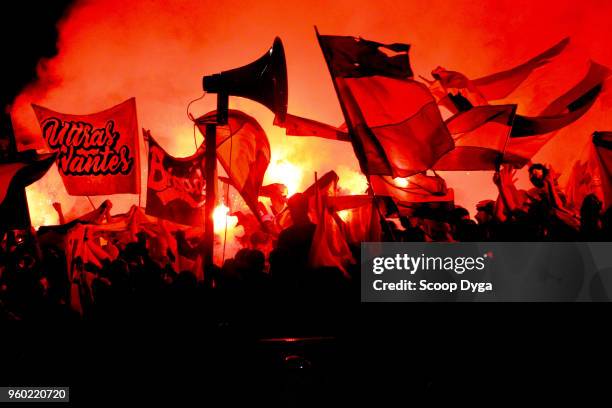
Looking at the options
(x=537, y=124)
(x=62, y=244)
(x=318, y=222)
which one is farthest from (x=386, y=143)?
(x=62, y=244)

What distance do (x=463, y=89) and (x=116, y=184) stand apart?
440 centimetres

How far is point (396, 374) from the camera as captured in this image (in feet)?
10.0

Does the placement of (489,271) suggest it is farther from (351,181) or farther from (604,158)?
(351,181)

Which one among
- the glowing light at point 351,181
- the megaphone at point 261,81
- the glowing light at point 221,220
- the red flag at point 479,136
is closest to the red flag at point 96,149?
the glowing light at point 221,220

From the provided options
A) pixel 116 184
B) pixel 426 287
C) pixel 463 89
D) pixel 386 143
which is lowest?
pixel 426 287

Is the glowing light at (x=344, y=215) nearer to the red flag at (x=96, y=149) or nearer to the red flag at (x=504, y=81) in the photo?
the red flag at (x=504, y=81)

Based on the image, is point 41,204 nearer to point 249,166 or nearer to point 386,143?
point 249,166

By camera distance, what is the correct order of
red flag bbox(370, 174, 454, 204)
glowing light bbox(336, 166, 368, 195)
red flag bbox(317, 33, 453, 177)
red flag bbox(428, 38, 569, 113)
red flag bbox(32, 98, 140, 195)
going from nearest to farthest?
red flag bbox(317, 33, 453, 177) < red flag bbox(370, 174, 454, 204) < red flag bbox(32, 98, 140, 195) < red flag bbox(428, 38, 569, 113) < glowing light bbox(336, 166, 368, 195)

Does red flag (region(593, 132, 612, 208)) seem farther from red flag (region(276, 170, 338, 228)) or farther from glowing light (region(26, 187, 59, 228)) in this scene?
glowing light (region(26, 187, 59, 228))

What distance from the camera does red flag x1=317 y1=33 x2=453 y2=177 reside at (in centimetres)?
461

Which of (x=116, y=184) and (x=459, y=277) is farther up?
(x=116, y=184)

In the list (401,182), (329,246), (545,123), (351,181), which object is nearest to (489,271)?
(401,182)

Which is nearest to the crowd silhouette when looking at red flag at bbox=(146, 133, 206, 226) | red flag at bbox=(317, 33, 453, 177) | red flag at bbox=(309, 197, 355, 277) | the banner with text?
red flag at bbox=(309, 197, 355, 277)

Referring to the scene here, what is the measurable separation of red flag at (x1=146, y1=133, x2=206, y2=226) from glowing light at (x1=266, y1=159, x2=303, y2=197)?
1774 mm
